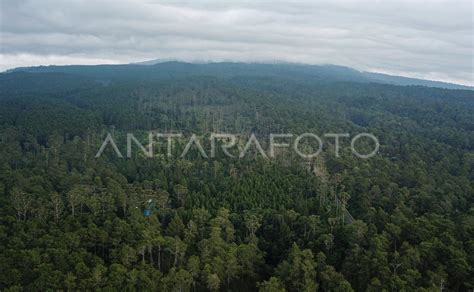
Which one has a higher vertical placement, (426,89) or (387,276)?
(426,89)

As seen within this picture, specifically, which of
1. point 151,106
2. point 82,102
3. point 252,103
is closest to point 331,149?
point 252,103

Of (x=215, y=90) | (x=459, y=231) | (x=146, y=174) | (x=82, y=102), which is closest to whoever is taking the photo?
(x=459, y=231)

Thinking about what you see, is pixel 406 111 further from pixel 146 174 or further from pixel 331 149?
pixel 146 174

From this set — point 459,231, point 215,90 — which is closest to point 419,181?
point 459,231

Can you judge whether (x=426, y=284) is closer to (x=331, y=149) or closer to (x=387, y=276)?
(x=387, y=276)

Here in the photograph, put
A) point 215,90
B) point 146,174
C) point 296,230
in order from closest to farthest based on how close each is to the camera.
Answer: point 296,230 < point 146,174 < point 215,90

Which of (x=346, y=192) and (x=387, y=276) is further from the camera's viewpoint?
(x=346, y=192)
